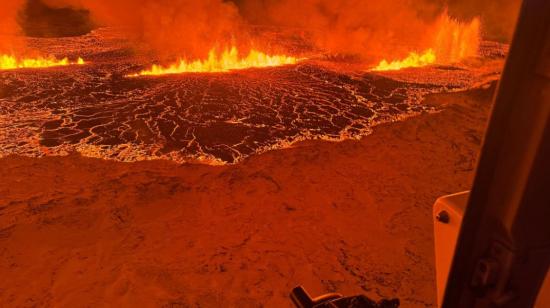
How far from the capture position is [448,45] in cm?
1688

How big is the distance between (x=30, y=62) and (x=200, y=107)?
8.85 m

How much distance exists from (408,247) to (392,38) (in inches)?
580

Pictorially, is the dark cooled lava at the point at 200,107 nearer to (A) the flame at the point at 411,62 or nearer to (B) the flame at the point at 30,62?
(A) the flame at the point at 411,62

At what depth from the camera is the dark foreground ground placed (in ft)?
11.7

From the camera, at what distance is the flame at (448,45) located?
14.8m

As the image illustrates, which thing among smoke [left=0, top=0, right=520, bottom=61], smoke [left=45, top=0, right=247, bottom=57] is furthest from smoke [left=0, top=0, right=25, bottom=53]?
smoke [left=45, top=0, right=247, bottom=57]

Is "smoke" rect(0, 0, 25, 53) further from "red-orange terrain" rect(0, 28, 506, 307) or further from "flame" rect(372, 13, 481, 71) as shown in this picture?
"flame" rect(372, 13, 481, 71)

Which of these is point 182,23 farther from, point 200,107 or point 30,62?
point 200,107

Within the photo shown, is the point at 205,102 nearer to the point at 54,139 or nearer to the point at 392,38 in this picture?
the point at 54,139

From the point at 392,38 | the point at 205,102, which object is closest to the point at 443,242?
the point at 205,102

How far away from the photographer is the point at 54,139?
716 cm

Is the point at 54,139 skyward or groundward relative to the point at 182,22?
groundward

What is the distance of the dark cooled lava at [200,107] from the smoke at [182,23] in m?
1.71

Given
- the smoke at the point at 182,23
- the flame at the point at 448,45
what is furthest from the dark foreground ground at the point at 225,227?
the smoke at the point at 182,23
